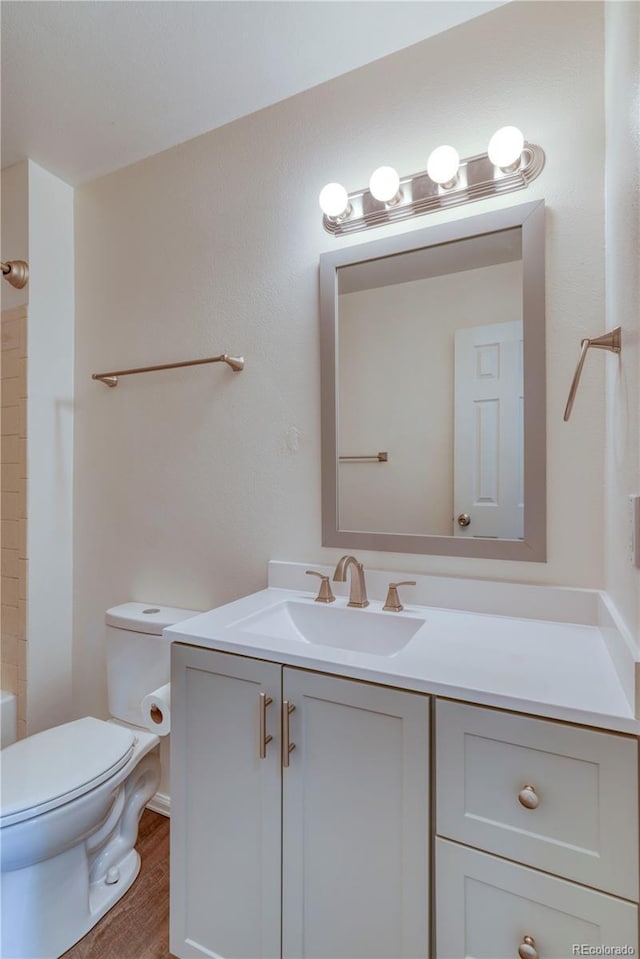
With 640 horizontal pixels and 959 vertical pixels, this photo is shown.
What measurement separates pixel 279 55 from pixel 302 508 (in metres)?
1.36

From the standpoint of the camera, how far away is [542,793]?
767 millimetres

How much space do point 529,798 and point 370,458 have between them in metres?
0.90

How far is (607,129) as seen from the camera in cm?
110

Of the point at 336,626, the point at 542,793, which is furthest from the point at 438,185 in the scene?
the point at 542,793

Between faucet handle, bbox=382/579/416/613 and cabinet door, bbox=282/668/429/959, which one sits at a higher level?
faucet handle, bbox=382/579/416/613

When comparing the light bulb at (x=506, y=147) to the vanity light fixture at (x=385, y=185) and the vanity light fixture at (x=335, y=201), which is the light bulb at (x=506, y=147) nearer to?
the vanity light fixture at (x=385, y=185)

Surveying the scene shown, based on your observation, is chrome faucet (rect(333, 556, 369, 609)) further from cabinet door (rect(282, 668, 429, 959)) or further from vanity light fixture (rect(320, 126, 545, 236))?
vanity light fixture (rect(320, 126, 545, 236))

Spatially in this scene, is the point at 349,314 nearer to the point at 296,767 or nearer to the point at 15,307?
the point at 296,767

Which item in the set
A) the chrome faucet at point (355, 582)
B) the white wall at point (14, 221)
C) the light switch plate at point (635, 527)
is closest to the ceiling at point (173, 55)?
the white wall at point (14, 221)

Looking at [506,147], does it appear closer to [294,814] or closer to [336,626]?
[336,626]

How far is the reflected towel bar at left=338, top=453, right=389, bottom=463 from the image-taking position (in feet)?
4.64

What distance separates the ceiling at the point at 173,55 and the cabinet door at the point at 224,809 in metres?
1.69

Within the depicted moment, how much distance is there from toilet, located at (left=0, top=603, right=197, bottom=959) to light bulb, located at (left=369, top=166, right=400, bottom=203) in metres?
1.49

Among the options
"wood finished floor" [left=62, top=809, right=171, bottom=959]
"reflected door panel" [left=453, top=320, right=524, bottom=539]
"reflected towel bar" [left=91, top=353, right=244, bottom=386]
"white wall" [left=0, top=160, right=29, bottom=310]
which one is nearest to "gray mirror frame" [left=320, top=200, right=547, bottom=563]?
"reflected door panel" [left=453, top=320, right=524, bottom=539]
